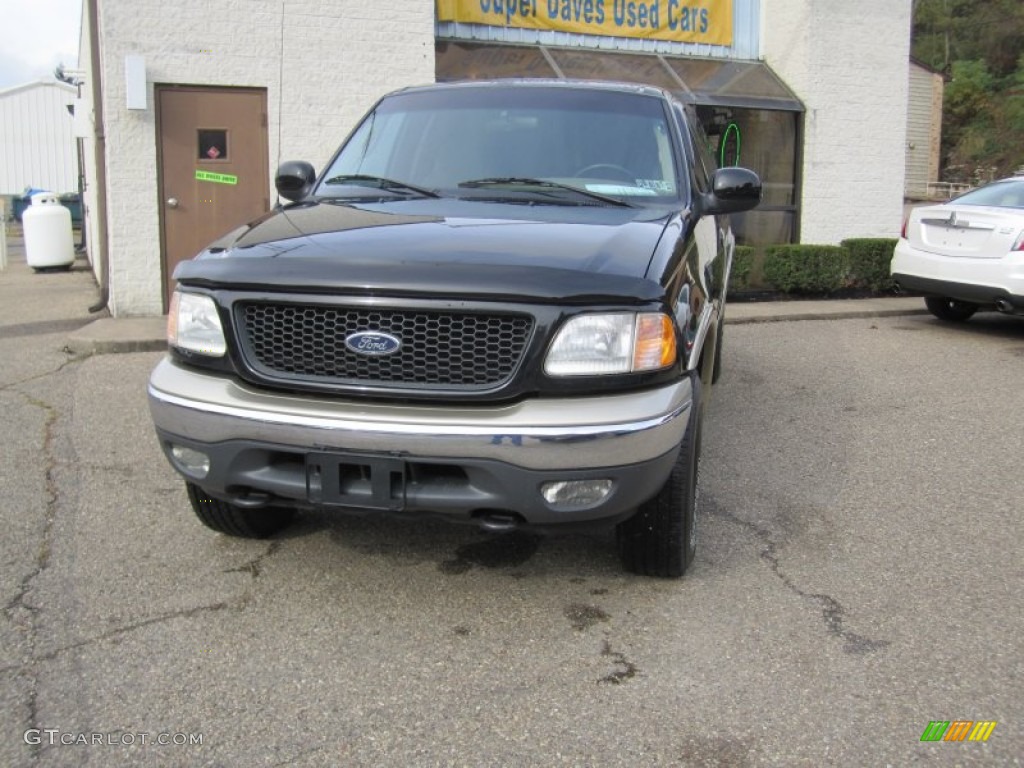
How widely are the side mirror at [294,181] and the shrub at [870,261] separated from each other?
9.92m

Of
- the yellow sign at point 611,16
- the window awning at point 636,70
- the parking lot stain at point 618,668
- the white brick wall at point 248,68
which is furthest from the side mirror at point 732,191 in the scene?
the yellow sign at point 611,16

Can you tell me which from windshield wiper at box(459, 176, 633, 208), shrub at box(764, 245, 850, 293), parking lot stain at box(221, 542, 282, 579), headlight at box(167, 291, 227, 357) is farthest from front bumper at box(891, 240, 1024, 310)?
headlight at box(167, 291, 227, 357)

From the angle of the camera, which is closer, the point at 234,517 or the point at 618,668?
the point at 618,668

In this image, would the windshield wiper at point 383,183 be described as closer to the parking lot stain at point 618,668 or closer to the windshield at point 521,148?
the windshield at point 521,148

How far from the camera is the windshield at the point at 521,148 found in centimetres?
418

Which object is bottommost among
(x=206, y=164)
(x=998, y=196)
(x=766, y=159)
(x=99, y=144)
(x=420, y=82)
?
(x=998, y=196)

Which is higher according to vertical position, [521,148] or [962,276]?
[521,148]

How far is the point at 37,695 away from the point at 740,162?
12.1 meters

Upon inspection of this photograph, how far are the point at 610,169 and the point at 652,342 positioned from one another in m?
1.47

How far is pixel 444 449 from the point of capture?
116 inches

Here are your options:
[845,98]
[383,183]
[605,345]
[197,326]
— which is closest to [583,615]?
[605,345]

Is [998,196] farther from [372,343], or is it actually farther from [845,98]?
[372,343]

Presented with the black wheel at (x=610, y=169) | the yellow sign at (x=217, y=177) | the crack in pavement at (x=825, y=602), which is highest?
the black wheel at (x=610, y=169)

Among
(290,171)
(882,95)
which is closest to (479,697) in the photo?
(290,171)
